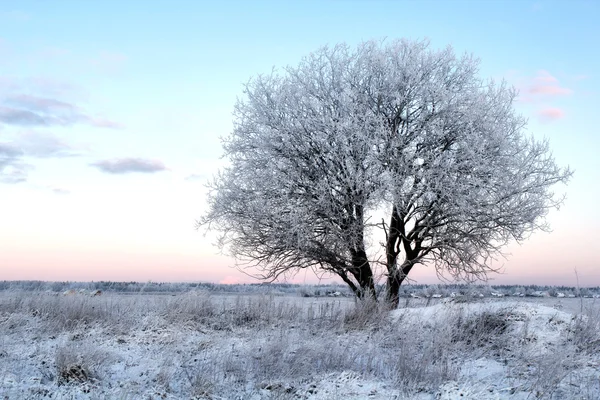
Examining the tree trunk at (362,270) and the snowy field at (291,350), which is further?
the tree trunk at (362,270)

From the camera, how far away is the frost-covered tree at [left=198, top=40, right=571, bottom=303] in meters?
16.2

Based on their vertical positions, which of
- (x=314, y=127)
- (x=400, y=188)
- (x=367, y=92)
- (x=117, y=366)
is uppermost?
(x=367, y=92)

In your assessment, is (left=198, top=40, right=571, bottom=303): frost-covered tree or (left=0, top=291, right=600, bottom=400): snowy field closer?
(left=0, top=291, right=600, bottom=400): snowy field

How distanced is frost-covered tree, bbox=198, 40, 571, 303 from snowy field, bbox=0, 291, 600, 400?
2.93m

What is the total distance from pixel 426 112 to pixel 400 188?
3078 mm

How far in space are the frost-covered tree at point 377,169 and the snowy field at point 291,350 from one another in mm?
2929

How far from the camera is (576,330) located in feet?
38.7

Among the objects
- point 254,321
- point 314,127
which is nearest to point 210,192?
point 314,127

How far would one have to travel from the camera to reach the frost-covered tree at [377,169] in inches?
640

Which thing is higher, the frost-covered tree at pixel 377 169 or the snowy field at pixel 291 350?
the frost-covered tree at pixel 377 169

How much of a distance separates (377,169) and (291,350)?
7461 millimetres

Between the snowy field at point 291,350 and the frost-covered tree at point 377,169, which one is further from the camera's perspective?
the frost-covered tree at point 377,169

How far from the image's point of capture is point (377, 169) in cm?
1620

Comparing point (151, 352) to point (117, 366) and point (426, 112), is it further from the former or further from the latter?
point (426, 112)
